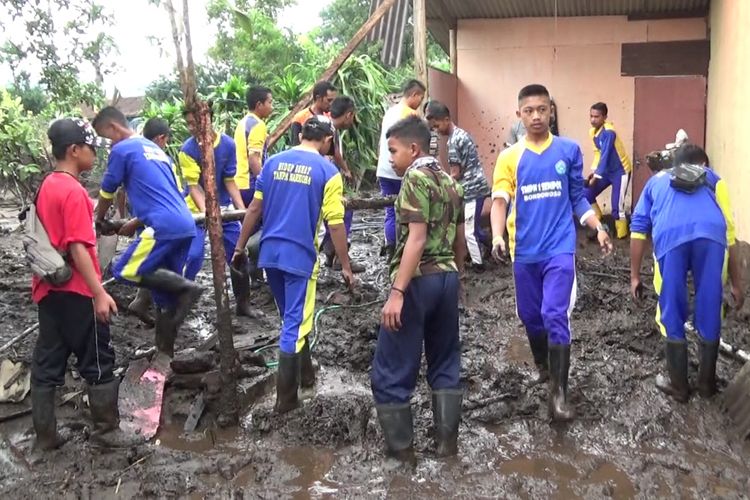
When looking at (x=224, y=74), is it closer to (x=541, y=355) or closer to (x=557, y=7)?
(x=557, y=7)

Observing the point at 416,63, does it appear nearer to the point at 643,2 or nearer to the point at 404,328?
the point at 643,2

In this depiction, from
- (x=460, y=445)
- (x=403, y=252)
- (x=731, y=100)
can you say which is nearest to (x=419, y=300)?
(x=403, y=252)

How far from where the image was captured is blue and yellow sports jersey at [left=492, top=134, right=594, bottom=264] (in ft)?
13.4

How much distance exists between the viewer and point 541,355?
15.1ft

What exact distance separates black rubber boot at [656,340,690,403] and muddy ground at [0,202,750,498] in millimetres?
91

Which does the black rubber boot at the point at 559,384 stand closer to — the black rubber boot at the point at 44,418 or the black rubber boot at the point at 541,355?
the black rubber boot at the point at 541,355

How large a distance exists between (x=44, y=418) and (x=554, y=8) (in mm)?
9002

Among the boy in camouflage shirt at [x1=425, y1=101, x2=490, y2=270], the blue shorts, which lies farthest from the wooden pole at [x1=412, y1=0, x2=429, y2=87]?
the blue shorts

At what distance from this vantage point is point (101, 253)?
674 cm

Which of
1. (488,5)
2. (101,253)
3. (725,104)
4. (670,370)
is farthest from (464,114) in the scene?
(670,370)

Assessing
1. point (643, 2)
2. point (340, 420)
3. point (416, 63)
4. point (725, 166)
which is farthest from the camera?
point (643, 2)

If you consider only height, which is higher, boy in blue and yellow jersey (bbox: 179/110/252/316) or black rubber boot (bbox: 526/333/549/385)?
boy in blue and yellow jersey (bbox: 179/110/252/316)

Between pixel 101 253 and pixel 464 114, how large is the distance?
20.4 feet

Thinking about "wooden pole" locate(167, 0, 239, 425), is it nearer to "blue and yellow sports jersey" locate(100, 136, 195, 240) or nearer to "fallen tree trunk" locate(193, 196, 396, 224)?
"blue and yellow sports jersey" locate(100, 136, 195, 240)
